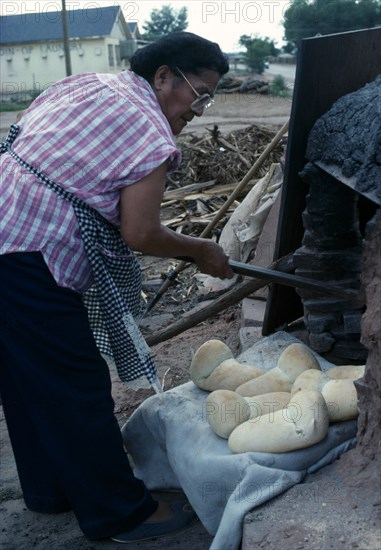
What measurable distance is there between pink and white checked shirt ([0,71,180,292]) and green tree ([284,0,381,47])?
22.4 metres

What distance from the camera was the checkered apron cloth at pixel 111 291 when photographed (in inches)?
104

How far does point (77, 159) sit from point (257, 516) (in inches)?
54.3

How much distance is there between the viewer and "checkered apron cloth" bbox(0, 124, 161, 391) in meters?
2.65

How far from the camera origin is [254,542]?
2.30 meters

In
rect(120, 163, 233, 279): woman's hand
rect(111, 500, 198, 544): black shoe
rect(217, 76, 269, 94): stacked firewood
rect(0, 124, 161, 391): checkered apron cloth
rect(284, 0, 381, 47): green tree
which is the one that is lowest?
rect(111, 500, 198, 544): black shoe

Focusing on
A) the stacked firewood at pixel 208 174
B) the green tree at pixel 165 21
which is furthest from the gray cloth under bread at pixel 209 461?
the green tree at pixel 165 21

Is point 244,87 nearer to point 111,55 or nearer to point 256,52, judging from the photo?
point 256,52

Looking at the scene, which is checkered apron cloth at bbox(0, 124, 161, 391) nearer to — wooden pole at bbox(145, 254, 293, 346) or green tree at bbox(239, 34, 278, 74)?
wooden pole at bbox(145, 254, 293, 346)

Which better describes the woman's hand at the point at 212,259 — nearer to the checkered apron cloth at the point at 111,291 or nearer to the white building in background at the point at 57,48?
the checkered apron cloth at the point at 111,291

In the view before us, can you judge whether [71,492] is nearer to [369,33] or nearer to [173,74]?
[173,74]

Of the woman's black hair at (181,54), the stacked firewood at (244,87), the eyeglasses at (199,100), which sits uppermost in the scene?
the woman's black hair at (181,54)

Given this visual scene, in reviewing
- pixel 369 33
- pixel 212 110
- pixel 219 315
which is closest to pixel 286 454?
pixel 369 33

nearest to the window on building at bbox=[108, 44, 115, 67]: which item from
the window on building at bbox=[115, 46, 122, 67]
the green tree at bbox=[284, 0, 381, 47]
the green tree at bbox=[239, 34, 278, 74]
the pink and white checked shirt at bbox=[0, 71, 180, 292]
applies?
the window on building at bbox=[115, 46, 122, 67]

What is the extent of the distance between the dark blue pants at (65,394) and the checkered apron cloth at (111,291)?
11cm
